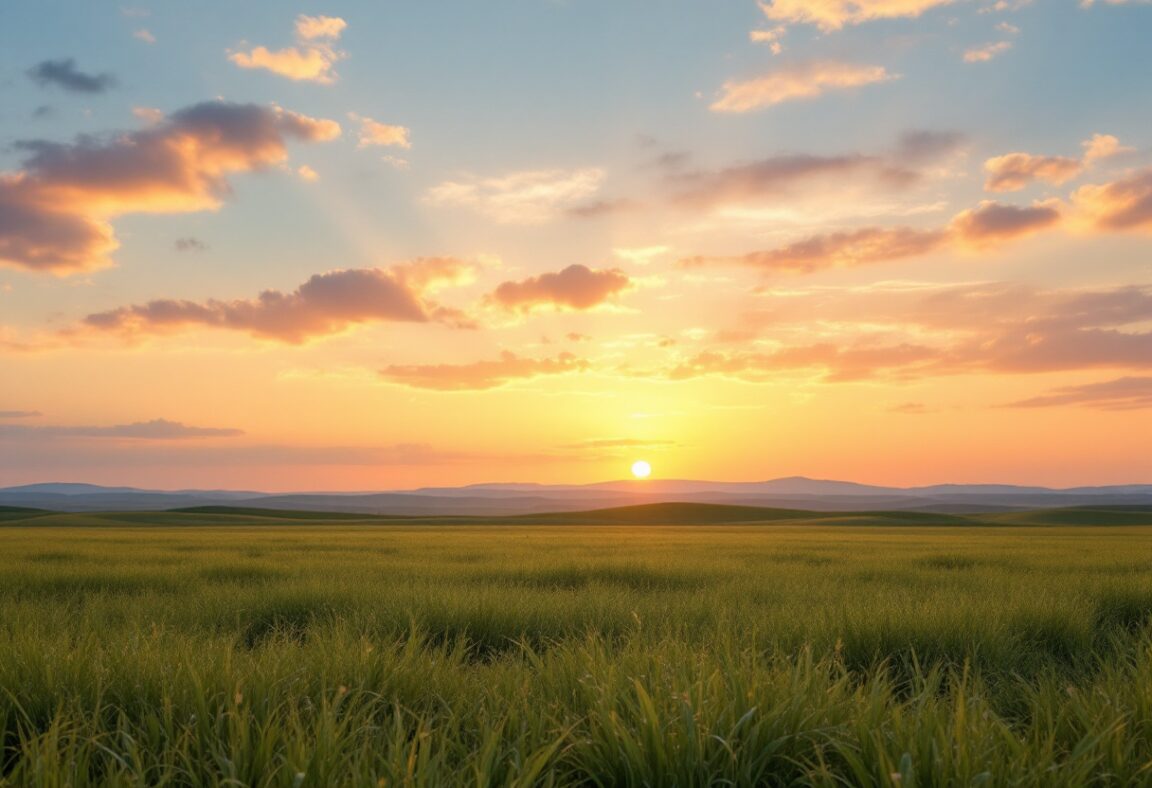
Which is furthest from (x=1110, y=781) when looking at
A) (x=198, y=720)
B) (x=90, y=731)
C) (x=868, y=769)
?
(x=90, y=731)

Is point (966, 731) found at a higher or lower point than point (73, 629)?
higher

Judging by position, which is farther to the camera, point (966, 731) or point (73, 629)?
point (73, 629)

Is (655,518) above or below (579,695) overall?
below

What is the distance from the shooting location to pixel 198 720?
325cm

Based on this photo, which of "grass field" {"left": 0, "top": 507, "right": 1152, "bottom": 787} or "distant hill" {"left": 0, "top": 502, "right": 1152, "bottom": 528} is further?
"distant hill" {"left": 0, "top": 502, "right": 1152, "bottom": 528}

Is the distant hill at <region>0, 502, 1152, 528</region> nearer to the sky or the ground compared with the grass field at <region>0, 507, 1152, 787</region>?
nearer to the ground

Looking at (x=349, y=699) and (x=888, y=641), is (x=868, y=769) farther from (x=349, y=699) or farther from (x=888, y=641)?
(x=888, y=641)

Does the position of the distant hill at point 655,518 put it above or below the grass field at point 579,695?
below

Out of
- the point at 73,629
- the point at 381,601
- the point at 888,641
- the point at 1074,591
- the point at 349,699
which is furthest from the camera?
the point at 1074,591

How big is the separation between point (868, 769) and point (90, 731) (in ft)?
10.8

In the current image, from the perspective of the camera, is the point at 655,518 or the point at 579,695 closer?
the point at 579,695

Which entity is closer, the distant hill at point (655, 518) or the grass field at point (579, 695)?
the grass field at point (579, 695)

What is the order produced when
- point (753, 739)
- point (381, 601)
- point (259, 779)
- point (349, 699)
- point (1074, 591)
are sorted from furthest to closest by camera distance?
point (1074, 591)
point (381, 601)
point (349, 699)
point (753, 739)
point (259, 779)

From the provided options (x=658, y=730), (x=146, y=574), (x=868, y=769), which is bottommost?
(x=146, y=574)
